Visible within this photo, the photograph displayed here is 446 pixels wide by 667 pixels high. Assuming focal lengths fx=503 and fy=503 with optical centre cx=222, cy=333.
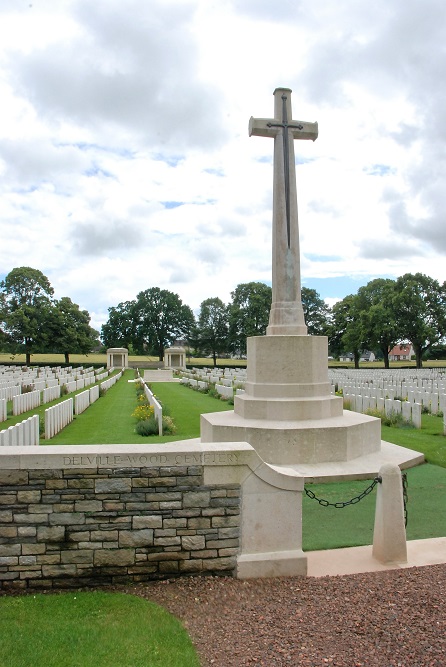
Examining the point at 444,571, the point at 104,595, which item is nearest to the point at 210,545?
the point at 104,595

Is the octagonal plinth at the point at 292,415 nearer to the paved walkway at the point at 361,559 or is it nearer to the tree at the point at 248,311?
the paved walkway at the point at 361,559

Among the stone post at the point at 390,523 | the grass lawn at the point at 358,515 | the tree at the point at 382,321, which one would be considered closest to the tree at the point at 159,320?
the tree at the point at 382,321

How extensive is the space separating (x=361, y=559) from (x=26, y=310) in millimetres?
50685

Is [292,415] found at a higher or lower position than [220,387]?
higher

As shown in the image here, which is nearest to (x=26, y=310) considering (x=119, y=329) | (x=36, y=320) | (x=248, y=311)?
(x=36, y=320)

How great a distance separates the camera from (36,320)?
50.7m

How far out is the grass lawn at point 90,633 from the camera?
9.46 feet

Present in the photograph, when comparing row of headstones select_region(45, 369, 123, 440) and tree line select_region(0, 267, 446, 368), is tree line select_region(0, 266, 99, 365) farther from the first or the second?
row of headstones select_region(45, 369, 123, 440)

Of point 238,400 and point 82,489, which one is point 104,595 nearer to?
point 82,489

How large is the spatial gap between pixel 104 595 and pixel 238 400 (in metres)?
4.85

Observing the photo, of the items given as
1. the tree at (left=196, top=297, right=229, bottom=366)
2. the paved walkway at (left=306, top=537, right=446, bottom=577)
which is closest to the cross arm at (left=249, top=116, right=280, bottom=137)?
the paved walkway at (left=306, top=537, right=446, bottom=577)

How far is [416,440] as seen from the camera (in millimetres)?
9477

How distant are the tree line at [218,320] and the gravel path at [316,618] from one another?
4401 centimetres

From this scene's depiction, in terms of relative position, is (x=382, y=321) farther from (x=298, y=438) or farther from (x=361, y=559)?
(x=361, y=559)
